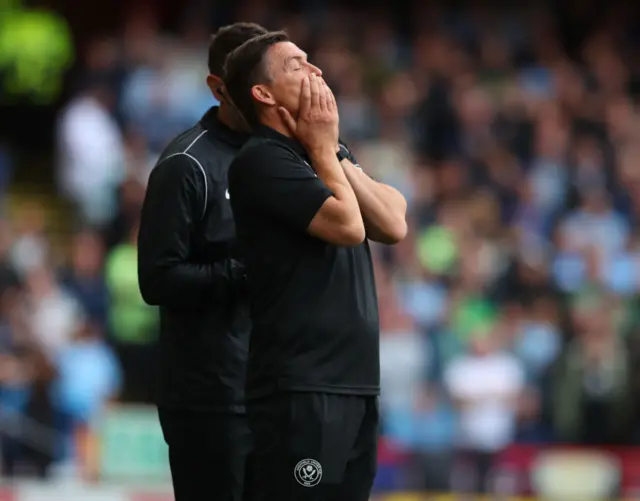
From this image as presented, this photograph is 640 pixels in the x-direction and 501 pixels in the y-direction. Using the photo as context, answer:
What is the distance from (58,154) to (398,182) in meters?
4.97

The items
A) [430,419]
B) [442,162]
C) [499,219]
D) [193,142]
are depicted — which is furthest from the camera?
[442,162]

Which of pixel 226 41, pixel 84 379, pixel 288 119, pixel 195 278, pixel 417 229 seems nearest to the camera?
pixel 288 119

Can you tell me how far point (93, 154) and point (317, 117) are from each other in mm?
9298

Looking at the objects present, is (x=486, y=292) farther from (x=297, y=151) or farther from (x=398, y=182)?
(x=297, y=151)

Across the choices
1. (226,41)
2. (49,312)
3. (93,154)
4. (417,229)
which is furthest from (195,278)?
(93,154)

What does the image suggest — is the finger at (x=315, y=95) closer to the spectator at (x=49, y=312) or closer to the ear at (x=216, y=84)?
the ear at (x=216, y=84)

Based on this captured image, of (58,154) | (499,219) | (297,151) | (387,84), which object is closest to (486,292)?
(499,219)

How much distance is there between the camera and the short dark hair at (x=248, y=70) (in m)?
4.37

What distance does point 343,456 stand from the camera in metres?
4.21

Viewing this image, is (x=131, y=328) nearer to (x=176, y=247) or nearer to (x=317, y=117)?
(x=176, y=247)

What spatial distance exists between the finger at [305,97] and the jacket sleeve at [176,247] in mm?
809

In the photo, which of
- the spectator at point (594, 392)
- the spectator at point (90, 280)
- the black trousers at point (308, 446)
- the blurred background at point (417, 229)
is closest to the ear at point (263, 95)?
the black trousers at point (308, 446)

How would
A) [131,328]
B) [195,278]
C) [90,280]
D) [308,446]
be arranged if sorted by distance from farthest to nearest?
[90,280] < [131,328] < [195,278] < [308,446]

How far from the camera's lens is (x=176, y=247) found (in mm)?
4918
